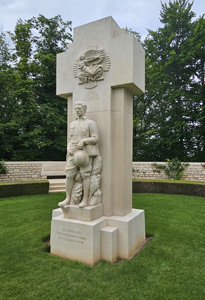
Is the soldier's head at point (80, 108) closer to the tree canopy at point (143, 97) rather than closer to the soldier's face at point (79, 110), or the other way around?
the soldier's face at point (79, 110)

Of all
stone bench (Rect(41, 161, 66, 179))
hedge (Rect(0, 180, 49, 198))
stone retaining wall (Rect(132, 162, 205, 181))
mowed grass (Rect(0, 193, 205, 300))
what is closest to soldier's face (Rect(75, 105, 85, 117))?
mowed grass (Rect(0, 193, 205, 300))

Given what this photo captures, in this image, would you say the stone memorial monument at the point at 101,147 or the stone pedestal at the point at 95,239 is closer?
the stone pedestal at the point at 95,239

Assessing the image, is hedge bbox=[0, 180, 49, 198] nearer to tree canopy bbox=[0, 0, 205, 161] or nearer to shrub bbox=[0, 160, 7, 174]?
shrub bbox=[0, 160, 7, 174]

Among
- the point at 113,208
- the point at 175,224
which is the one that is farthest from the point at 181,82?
the point at 113,208

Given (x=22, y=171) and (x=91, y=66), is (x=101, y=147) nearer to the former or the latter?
(x=91, y=66)

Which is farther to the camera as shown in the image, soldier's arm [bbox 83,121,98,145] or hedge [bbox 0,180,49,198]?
hedge [bbox 0,180,49,198]

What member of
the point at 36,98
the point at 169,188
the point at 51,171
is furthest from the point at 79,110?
the point at 36,98

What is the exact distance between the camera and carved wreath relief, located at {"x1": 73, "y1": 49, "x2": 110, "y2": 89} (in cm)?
364

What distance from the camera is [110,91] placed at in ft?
11.8

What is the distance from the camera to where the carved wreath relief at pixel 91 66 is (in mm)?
3641

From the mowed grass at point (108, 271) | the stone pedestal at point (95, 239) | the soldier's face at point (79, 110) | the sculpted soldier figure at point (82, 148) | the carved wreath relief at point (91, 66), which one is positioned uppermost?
the carved wreath relief at point (91, 66)

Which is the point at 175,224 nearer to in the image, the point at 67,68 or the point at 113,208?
the point at 113,208

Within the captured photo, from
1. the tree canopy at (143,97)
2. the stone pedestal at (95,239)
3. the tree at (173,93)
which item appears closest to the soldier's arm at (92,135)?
the stone pedestal at (95,239)

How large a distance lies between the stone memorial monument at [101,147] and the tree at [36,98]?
12.3 metres
